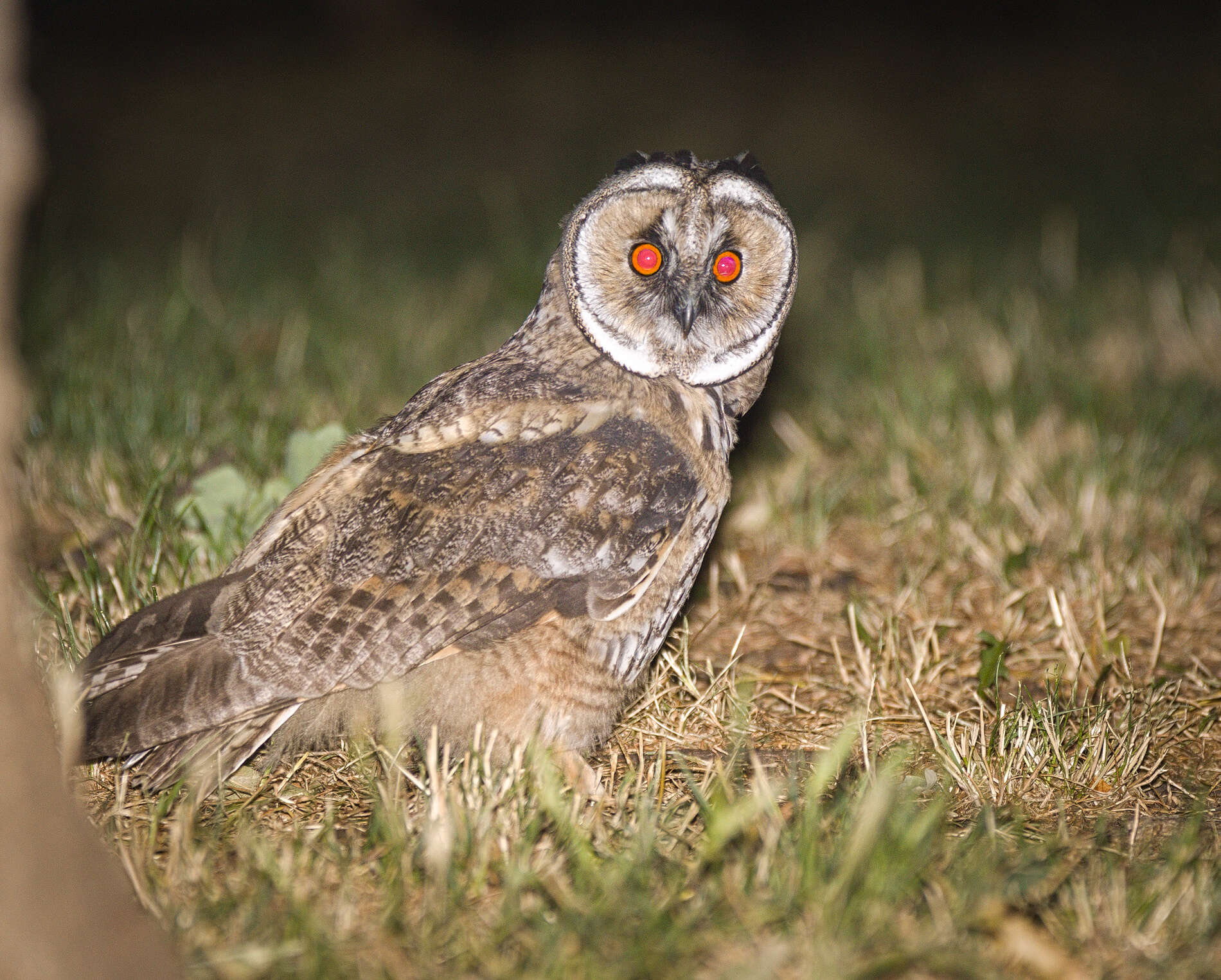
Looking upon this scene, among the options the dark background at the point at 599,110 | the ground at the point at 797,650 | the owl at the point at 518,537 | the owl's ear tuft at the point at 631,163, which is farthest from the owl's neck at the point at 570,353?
the dark background at the point at 599,110

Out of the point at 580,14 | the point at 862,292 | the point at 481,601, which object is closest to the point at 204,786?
the point at 481,601

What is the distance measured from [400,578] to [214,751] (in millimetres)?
492

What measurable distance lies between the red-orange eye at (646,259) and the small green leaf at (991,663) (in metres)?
1.21

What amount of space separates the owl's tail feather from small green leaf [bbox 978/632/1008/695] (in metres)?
1.59

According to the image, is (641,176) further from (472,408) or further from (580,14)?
(580,14)

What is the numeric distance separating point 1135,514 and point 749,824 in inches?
88.0

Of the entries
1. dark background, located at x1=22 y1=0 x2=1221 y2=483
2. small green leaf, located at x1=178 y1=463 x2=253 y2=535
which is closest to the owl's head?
small green leaf, located at x1=178 y1=463 x2=253 y2=535

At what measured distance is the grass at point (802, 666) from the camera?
1768 millimetres

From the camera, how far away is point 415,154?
1000 centimetres

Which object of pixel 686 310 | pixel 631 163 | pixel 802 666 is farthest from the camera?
pixel 802 666

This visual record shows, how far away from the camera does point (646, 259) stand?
8.17ft

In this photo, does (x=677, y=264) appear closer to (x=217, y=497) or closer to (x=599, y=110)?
(x=217, y=497)

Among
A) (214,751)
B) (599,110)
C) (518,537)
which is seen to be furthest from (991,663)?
(599,110)

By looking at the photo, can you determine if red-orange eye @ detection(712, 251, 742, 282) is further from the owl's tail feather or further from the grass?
the owl's tail feather
